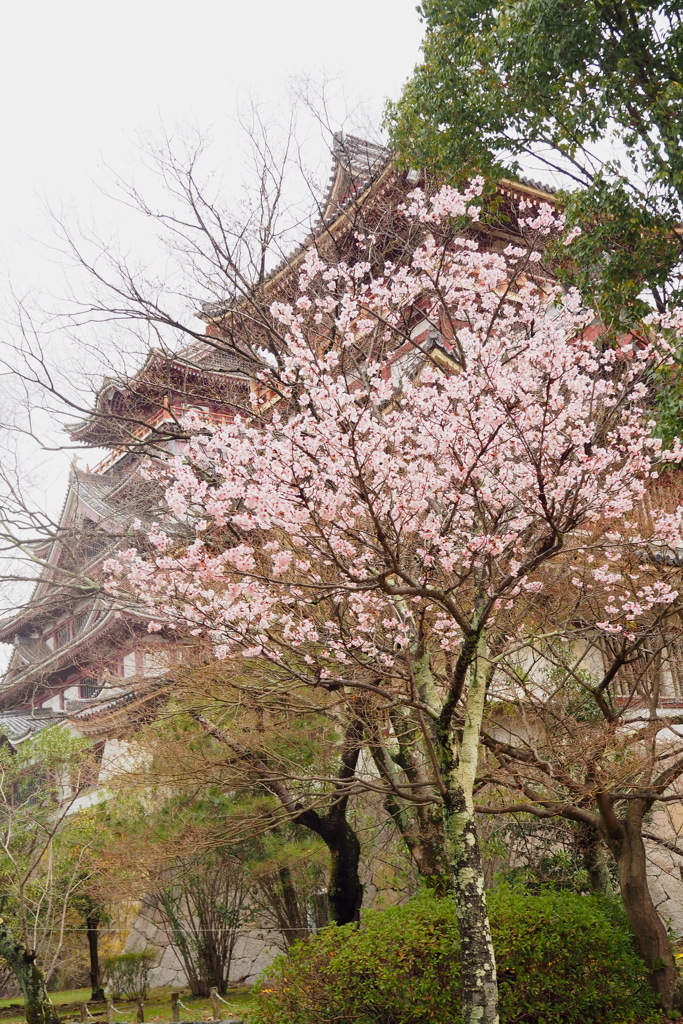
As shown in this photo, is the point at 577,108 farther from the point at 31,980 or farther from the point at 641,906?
the point at 31,980

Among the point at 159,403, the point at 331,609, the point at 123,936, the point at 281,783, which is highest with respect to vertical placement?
the point at 159,403

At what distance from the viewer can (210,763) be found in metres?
8.99

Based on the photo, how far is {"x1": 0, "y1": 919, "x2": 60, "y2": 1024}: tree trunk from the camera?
10180mm

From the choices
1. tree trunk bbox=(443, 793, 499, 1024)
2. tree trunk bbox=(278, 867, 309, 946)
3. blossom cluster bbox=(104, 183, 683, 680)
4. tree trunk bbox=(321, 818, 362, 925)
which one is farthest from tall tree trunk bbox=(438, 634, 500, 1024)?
tree trunk bbox=(278, 867, 309, 946)

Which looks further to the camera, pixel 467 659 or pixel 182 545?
pixel 182 545

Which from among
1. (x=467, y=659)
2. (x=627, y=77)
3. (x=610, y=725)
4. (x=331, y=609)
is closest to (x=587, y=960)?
(x=610, y=725)

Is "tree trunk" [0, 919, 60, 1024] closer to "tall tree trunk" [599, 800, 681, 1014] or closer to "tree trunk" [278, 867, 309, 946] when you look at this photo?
"tree trunk" [278, 867, 309, 946]

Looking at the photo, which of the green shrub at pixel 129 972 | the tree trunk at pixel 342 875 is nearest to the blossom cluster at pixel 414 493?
the tree trunk at pixel 342 875

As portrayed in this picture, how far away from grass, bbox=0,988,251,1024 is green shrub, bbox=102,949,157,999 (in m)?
0.20

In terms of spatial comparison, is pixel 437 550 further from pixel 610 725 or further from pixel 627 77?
pixel 627 77

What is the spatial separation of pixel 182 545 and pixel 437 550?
379cm

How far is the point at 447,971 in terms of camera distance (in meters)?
6.70

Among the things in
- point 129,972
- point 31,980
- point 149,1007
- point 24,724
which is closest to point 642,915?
point 31,980

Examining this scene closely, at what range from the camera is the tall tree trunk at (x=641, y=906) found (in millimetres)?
7594
